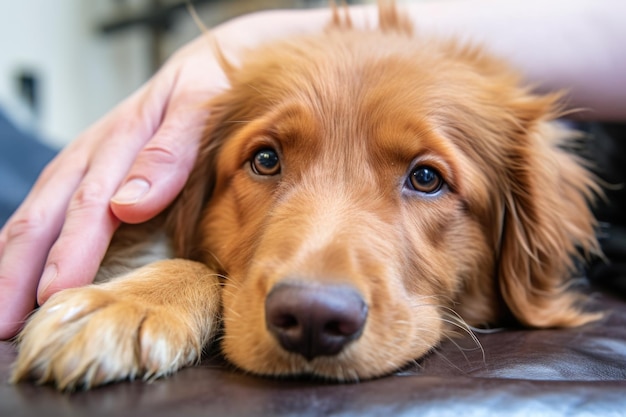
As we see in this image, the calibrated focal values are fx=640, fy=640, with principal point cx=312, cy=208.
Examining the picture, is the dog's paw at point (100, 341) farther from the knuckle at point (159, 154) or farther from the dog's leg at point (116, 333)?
the knuckle at point (159, 154)

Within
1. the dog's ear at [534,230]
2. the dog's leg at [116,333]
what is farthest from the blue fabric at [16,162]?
the dog's ear at [534,230]

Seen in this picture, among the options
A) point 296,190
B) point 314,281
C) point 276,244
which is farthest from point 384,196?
point 314,281

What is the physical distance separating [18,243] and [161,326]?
2.44 feet

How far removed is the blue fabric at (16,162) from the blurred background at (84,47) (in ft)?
14.2

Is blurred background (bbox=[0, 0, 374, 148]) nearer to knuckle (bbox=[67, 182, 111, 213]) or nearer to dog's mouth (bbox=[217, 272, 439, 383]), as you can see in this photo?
knuckle (bbox=[67, 182, 111, 213])

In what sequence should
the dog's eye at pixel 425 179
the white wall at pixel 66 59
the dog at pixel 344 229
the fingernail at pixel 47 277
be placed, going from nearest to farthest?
the dog at pixel 344 229 → the fingernail at pixel 47 277 → the dog's eye at pixel 425 179 → the white wall at pixel 66 59

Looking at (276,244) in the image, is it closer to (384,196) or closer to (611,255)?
(384,196)

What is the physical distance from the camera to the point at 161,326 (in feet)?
5.55

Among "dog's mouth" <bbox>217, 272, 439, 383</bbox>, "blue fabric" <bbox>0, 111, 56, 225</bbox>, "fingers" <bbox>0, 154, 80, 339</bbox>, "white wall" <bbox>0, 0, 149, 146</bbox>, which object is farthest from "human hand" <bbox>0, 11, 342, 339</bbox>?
"white wall" <bbox>0, 0, 149, 146</bbox>

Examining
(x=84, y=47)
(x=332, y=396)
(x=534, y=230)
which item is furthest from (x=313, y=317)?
(x=84, y=47)

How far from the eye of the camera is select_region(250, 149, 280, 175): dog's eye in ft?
7.64

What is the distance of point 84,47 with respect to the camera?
10367 mm

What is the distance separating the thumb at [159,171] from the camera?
2184 mm

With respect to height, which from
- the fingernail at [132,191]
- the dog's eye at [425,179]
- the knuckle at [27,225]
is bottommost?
the dog's eye at [425,179]
